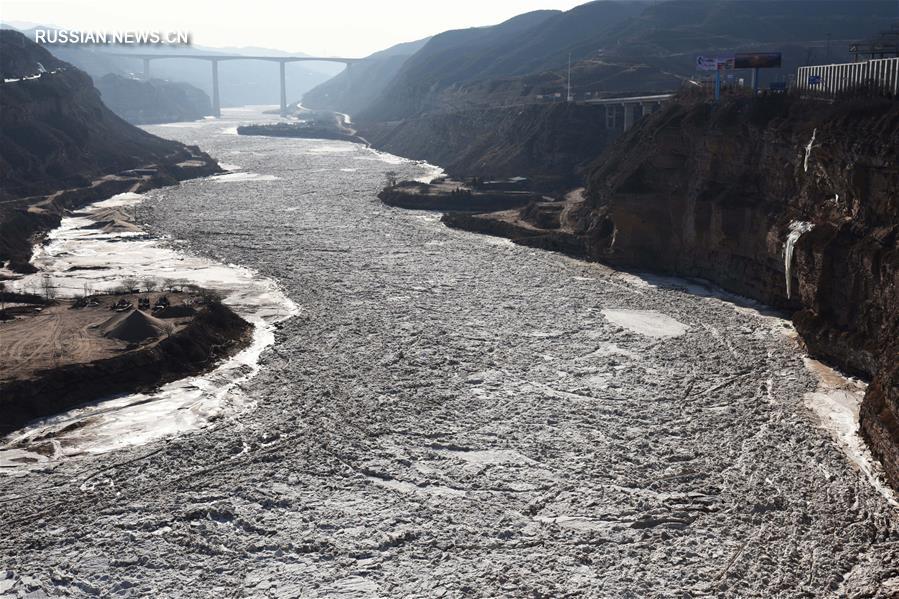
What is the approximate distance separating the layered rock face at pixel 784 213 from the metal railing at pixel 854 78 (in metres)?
2.30

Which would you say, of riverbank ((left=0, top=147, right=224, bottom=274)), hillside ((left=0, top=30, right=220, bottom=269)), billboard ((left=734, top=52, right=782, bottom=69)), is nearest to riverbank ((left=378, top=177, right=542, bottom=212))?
billboard ((left=734, top=52, right=782, bottom=69))

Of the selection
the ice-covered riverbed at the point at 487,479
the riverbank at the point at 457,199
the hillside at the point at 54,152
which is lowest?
the ice-covered riverbed at the point at 487,479

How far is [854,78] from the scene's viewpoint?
2137 inches

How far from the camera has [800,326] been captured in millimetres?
42219

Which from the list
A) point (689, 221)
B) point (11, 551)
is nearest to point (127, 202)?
point (689, 221)

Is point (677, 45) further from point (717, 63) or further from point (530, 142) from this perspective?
point (717, 63)

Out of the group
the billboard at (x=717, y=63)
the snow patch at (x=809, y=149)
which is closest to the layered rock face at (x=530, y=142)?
the billboard at (x=717, y=63)

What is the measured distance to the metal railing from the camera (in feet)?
156

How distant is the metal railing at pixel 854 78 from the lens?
4757 centimetres

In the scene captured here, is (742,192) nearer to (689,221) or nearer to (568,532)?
(689,221)

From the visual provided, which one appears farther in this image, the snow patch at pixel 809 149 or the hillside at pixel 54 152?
the hillside at pixel 54 152

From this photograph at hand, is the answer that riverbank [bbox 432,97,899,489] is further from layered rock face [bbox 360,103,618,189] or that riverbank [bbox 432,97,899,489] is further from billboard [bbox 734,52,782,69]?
layered rock face [bbox 360,103,618,189]

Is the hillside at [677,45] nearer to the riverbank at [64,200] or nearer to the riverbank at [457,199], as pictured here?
the riverbank at [457,199]

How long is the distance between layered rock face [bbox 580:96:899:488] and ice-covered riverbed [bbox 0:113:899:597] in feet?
7.62
